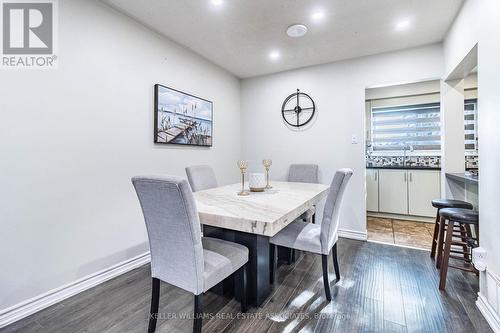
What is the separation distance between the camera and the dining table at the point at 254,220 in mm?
1215

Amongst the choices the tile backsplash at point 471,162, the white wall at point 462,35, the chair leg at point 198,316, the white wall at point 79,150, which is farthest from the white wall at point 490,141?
the white wall at point 79,150

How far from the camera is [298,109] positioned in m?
3.49

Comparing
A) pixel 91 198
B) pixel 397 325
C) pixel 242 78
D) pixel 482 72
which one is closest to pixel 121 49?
pixel 91 198

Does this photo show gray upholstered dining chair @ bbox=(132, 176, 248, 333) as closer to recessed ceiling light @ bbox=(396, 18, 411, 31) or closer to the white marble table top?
the white marble table top

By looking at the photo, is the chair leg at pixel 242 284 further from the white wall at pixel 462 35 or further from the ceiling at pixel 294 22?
the white wall at pixel 462 35

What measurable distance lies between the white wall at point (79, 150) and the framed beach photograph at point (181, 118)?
0.10m

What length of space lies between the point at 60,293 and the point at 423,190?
4.64m

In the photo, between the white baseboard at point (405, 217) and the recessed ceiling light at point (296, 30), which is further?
the white baseboard at point (405, 217)

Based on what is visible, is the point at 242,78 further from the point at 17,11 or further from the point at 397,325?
the point at 397,325

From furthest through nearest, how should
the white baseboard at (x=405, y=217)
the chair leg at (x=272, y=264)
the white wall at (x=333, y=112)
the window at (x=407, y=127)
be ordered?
the window at (x=407, y=127)
the white baseboard at (x=405, y=217)
the white wall at (x=333, y=112)
the chair leg at (x=272, y=264)

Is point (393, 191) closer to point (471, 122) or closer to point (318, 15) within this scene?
point (471, 122)

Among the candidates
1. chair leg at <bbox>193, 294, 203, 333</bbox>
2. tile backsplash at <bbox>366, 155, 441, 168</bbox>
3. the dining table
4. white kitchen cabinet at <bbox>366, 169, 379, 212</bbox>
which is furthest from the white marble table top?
tile backsplash at <bbox>366, 155, 441, 168</bbox>

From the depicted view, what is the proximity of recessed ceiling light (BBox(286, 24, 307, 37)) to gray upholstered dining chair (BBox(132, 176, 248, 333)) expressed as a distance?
210 cm

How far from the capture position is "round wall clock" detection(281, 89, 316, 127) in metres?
3.42
